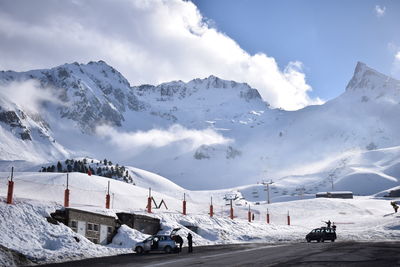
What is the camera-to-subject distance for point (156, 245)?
3522 cm


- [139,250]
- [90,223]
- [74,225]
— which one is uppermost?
[90,223]

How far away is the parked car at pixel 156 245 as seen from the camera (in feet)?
114

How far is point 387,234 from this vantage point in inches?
2254

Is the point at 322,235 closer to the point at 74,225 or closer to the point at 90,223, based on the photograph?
the point at 90,223

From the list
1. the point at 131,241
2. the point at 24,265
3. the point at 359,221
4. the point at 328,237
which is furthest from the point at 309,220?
the point at 24,265

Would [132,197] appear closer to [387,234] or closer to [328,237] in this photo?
[328,237]

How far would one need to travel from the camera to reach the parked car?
34.9 meters

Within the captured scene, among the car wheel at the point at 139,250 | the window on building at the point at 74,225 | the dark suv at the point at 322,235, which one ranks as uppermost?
the window on building at the point at 74,225

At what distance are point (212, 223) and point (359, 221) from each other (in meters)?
36.9

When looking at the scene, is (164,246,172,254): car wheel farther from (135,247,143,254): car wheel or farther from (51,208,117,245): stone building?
(51,208,117,245): stone building

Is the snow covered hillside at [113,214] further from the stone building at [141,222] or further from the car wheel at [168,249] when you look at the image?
the car wheel at [168,249]

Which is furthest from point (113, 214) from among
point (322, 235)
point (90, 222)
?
point (322, 235)

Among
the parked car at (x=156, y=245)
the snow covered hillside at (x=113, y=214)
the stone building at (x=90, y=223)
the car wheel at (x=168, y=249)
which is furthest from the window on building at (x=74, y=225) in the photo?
the car wheel at (x=168, y=249)

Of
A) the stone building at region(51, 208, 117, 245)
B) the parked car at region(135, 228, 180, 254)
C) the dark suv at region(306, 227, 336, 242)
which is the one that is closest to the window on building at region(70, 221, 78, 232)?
the stone building at region(51, 208, 117, 245)
